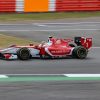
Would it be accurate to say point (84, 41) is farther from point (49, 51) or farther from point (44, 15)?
point (44, 15)

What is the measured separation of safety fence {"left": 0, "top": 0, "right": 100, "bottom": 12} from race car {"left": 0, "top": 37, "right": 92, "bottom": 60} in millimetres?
16116

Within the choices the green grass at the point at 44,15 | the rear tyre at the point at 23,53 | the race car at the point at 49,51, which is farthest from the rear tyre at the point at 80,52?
the green grass at the point at 44,15

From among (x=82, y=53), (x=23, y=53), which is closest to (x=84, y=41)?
(x=82, y=53)

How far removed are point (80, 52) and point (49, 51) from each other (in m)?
0.79

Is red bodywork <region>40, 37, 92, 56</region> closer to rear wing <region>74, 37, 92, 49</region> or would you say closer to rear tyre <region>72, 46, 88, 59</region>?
→ rear tyre <region>72, 46, 88, 59</region>

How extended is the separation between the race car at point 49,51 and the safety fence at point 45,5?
52.9ft

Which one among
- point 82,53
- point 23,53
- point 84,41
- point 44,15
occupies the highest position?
point 84,41

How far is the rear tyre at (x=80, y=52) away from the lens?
13.9 meters

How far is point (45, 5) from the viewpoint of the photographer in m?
30.5

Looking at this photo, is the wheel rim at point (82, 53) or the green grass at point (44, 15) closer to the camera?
the wheel rim at point (82, 53)

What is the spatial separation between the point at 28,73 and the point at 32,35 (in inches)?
356
